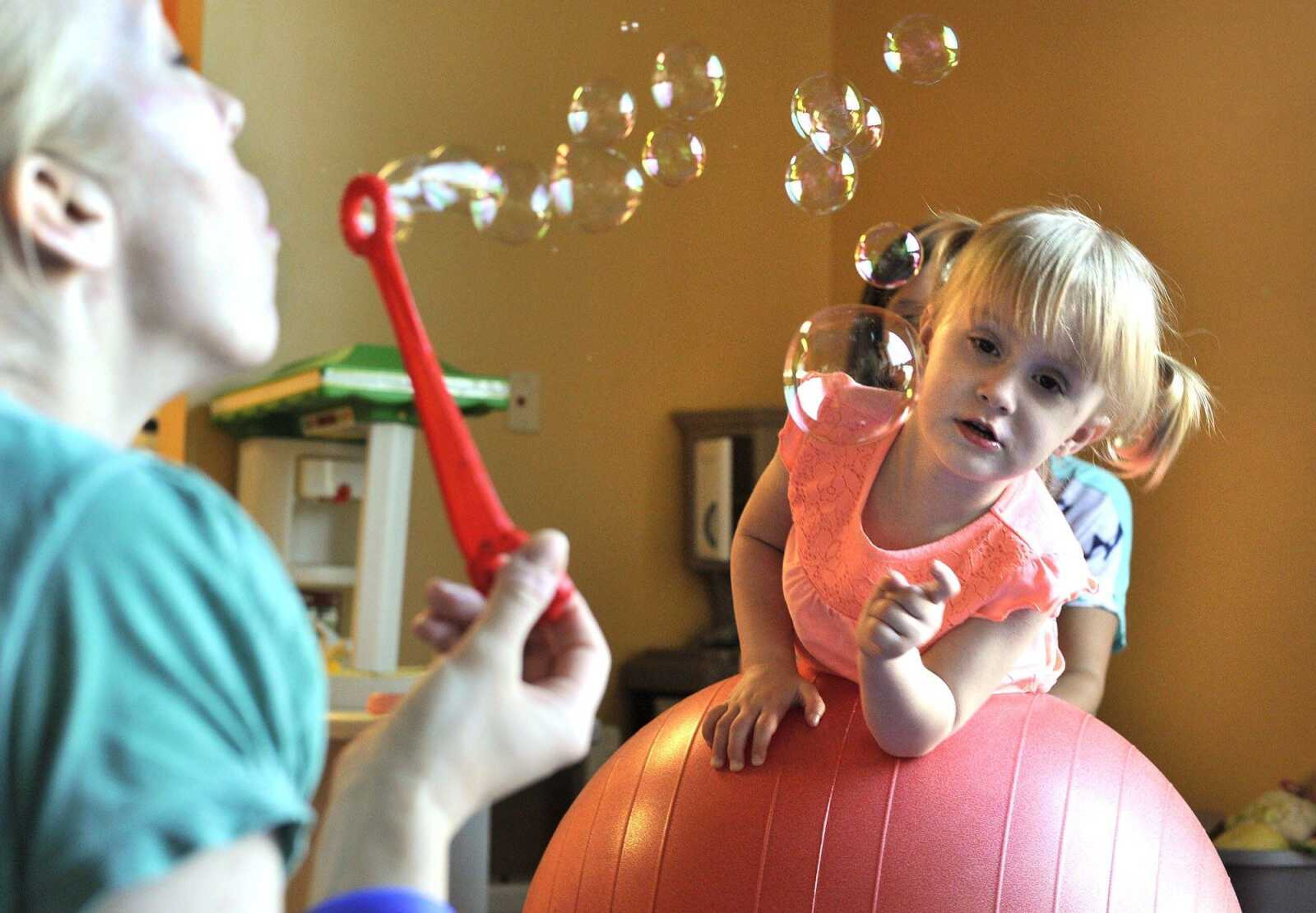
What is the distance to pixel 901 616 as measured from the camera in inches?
38.3

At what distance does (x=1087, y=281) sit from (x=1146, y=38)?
1593mm

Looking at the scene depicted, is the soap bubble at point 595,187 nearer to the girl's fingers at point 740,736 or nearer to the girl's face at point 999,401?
the girl's face at point 999,401

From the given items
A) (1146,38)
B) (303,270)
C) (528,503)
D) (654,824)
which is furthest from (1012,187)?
(654,824)

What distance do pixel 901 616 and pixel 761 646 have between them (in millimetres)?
289

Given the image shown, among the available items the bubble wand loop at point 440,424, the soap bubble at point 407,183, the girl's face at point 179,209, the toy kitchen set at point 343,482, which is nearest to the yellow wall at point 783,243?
the toy kitchen set at point 343,482

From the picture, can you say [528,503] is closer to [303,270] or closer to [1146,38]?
[303,270]

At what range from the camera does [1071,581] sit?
116 cm

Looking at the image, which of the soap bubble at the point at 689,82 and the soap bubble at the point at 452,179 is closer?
the soap bubble at the point at 452,179

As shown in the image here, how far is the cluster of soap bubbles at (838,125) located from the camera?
5.49 ft

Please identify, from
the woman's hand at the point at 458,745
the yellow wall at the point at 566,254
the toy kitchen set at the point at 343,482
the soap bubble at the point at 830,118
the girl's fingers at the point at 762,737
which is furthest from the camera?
the yellow wall at the point at 566,254

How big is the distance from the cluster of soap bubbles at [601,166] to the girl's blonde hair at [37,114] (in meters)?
0.83

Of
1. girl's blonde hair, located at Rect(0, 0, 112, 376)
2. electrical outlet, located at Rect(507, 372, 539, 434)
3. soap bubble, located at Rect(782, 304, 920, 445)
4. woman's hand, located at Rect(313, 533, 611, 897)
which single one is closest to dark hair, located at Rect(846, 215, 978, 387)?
soap bubble, located at Rect(782, 304, 920, 445)

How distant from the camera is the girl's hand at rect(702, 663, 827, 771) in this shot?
3.64 feet

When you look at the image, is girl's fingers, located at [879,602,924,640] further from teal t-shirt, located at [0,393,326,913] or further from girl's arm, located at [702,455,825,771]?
teal t-shirt, located at [0,393,326,913]
